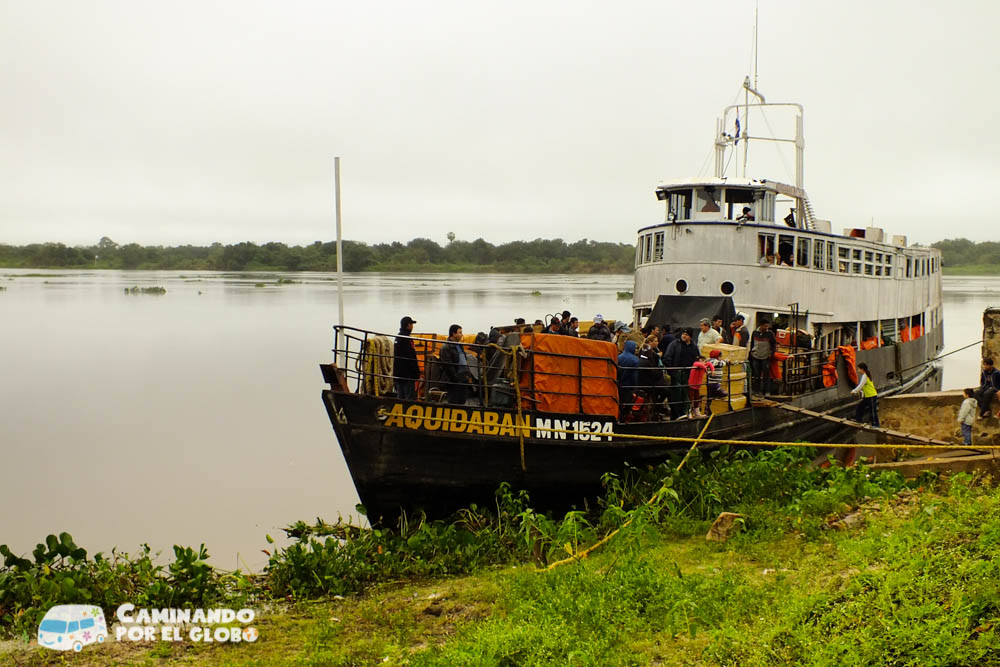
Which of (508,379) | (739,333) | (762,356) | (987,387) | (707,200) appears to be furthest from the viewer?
(707,200)

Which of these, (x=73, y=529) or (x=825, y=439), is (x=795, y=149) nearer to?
(x=825, y=439)

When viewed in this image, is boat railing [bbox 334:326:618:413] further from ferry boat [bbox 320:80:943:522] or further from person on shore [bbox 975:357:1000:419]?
person on shore [bbox 975:357:1000:419]

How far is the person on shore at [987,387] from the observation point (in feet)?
35.0

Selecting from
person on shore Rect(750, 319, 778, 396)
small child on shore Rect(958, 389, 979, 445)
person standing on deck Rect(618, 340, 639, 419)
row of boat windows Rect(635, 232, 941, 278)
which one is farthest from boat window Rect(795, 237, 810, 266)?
person standing on deck Rect(618, 340, 639, 419)

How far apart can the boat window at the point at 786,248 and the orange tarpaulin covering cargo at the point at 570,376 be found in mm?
6411

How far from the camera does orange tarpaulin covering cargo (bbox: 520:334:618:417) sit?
9922 millimetres

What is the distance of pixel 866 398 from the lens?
1392 cm

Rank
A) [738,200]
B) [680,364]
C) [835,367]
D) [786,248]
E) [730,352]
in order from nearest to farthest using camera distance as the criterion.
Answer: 1. [680,364]
2. [730,352]
3. [835,367]
4. [786,248]
5. [738,200]

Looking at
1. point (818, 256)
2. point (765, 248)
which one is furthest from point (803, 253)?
point (765, 248)

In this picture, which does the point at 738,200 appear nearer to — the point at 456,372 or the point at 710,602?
the point at 456,372

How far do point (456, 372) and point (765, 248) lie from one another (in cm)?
745

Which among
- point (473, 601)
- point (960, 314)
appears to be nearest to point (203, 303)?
point (960, 314)

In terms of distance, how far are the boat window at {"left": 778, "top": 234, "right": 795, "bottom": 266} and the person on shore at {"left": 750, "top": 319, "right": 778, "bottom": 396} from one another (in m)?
2.56

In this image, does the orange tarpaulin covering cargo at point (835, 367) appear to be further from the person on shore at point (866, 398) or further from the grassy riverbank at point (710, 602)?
the grassy riverbank at point (710, 602)
